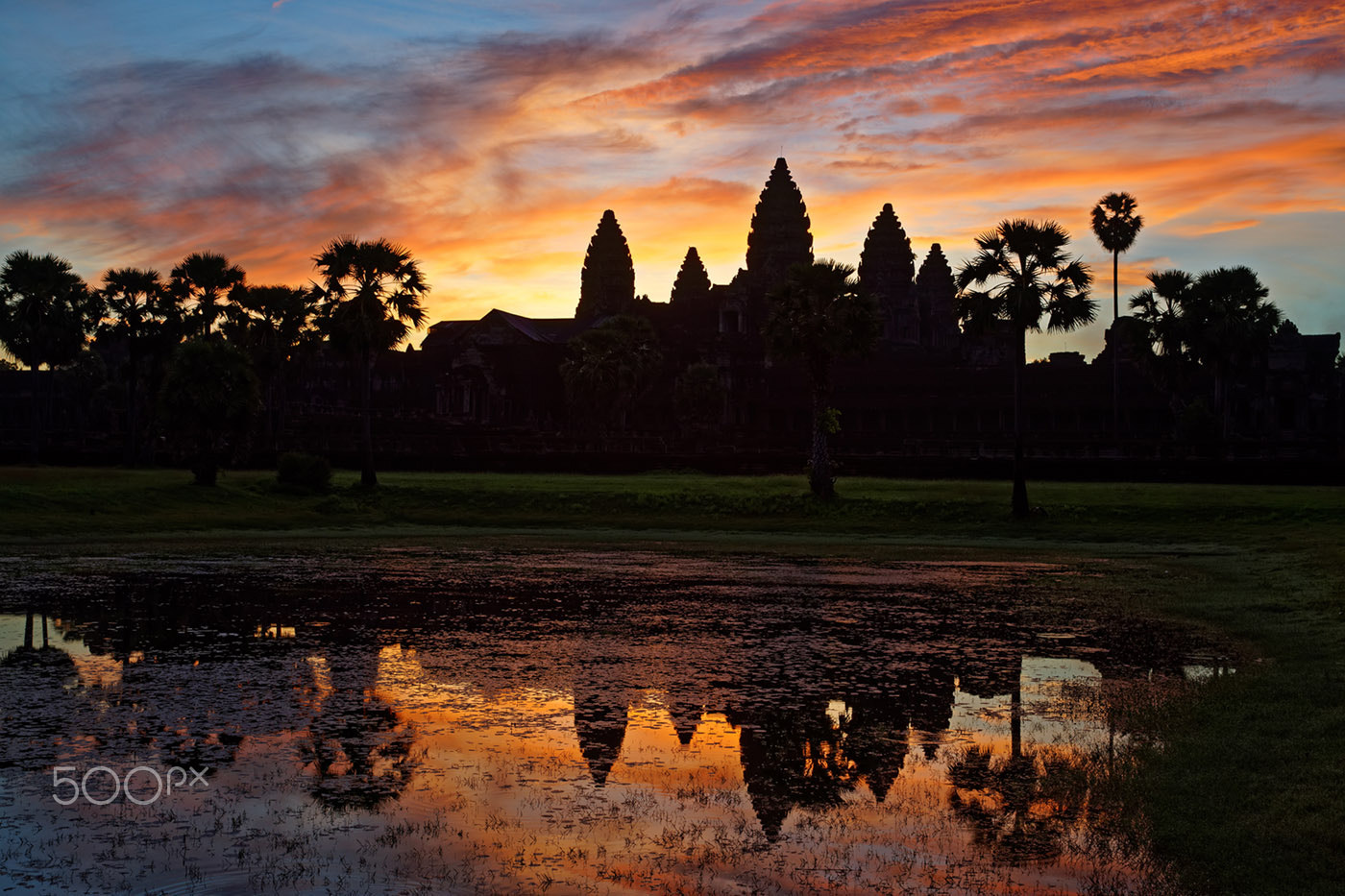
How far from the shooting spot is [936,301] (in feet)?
398

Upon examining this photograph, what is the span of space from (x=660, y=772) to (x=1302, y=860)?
13.6 ft

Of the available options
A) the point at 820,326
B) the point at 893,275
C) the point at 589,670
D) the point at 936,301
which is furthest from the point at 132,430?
the point at 936,301

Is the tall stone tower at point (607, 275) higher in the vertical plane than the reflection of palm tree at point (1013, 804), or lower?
higher

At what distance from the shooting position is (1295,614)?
682 inches

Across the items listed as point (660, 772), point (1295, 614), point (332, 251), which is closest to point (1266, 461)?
point (1295, 614)

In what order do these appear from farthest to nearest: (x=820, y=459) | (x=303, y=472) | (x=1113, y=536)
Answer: (x=303, y=472) → (x=820, y=459) → (x=1113, y=536)

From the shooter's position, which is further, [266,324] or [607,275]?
[607,275]

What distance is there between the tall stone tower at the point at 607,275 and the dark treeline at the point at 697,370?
168 cm

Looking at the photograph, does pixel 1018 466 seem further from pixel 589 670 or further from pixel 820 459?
pixel 589 670

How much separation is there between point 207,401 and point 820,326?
20543mm

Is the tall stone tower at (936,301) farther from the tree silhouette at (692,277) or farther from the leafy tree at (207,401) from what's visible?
the leafy tree at (207,401)

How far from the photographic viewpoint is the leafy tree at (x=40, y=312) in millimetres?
55312

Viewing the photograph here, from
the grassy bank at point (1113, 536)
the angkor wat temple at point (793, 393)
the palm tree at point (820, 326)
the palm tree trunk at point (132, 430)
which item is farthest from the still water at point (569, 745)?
the palm tree trunk at point (132, 430)

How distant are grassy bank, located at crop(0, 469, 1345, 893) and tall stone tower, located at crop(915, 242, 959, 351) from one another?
6976 centimetres
